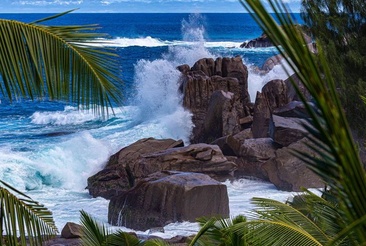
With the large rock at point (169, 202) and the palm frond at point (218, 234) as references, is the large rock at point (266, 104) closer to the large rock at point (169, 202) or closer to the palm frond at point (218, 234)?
the large rock at point (169, 202)

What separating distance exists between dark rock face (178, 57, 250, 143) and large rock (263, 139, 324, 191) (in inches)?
216

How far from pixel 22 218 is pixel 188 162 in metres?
15.9

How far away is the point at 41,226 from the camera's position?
13.5 feet

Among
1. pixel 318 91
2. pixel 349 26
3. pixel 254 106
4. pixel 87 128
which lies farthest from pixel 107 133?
pixel 318 91

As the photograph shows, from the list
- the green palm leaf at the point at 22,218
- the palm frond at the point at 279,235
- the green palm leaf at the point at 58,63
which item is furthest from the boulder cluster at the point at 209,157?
the green palm leaf at the point at 58,63

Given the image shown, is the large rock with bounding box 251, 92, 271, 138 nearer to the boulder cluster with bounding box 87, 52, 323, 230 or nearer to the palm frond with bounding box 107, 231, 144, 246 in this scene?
the boulder cluster with bounding box 87, 52, 323, 230

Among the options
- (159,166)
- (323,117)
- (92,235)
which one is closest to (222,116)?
(159,166)

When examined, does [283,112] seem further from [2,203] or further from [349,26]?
[2,203]

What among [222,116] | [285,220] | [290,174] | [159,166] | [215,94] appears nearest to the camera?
[285,220]

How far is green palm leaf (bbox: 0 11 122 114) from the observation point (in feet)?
12.1

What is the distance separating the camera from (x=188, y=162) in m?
19.8

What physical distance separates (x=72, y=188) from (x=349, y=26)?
948 cm

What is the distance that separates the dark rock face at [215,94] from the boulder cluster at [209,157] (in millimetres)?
34

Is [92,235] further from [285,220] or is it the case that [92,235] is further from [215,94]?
[215,94]
